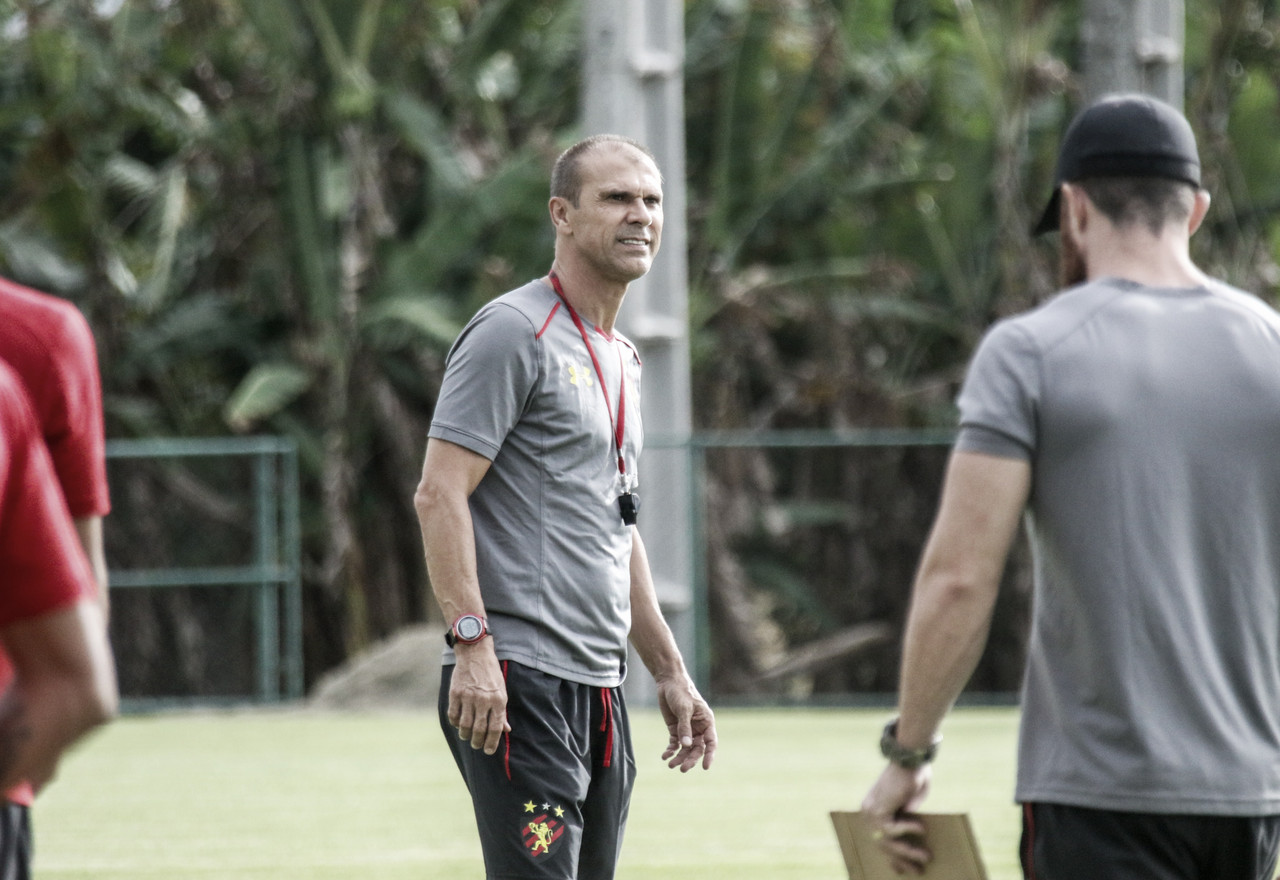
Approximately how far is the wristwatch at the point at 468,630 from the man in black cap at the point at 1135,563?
1.28 meters

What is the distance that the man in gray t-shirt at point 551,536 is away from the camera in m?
3.98

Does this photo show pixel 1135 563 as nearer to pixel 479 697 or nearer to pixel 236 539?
pixel 479 697

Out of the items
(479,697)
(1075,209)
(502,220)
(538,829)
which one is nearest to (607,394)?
(479,697)

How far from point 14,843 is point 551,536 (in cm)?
162

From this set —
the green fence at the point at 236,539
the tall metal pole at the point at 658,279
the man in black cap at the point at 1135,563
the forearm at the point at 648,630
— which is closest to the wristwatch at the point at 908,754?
the man in black cap at the point at 1135,563

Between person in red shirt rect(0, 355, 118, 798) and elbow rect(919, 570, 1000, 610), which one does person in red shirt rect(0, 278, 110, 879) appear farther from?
elbow rect(919, 570, 1000, 610)

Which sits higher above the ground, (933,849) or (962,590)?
(962,590)

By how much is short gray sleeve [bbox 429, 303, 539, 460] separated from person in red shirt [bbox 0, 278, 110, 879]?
1.28m

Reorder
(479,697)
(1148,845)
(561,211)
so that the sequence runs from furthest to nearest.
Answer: (561,211) → (479,697) → (1148,845)

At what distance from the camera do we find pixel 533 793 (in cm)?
396

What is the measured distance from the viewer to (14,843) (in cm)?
274

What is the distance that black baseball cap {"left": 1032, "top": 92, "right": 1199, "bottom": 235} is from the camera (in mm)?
2941

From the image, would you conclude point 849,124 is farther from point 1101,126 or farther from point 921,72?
point 1101,126

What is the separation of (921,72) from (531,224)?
185 inches
